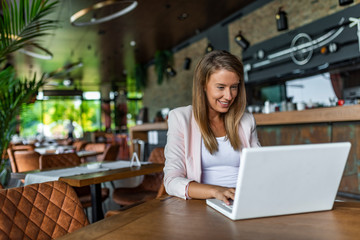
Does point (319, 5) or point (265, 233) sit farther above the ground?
point (319, 5)

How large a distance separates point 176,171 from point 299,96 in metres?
5.73

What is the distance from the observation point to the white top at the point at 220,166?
1.53 m

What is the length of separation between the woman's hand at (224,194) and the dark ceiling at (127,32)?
5926mm

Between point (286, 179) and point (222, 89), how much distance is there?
0.70 m

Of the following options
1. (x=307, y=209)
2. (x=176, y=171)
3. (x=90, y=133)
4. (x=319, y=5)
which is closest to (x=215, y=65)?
(x=176, y=171)

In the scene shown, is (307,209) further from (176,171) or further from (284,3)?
(284,3)

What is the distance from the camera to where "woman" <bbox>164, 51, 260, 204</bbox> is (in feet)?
4.96

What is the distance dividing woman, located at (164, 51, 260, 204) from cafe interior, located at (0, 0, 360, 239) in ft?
0.91

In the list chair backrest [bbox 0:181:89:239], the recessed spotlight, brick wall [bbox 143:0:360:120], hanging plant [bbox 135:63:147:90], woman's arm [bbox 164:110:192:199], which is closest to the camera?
chair backrest [bbox 0:181:89:239]

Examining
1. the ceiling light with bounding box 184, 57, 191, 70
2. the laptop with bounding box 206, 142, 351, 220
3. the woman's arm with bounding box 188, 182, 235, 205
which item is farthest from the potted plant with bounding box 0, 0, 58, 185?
the ceiling light with bounding box 184, 57, 191, 70

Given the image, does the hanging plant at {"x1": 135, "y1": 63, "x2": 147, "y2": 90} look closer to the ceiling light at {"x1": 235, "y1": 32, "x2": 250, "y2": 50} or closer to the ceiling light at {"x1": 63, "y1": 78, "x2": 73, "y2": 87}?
the ceiling light at {"x1": 63, "y1": 78, "x2": 73, "y2": 87}

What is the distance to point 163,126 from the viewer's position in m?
6.89

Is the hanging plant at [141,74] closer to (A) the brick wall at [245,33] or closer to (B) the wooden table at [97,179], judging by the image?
(A) the brick wall at [245,33]

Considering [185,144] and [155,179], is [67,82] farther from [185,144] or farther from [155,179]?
[185,144]
